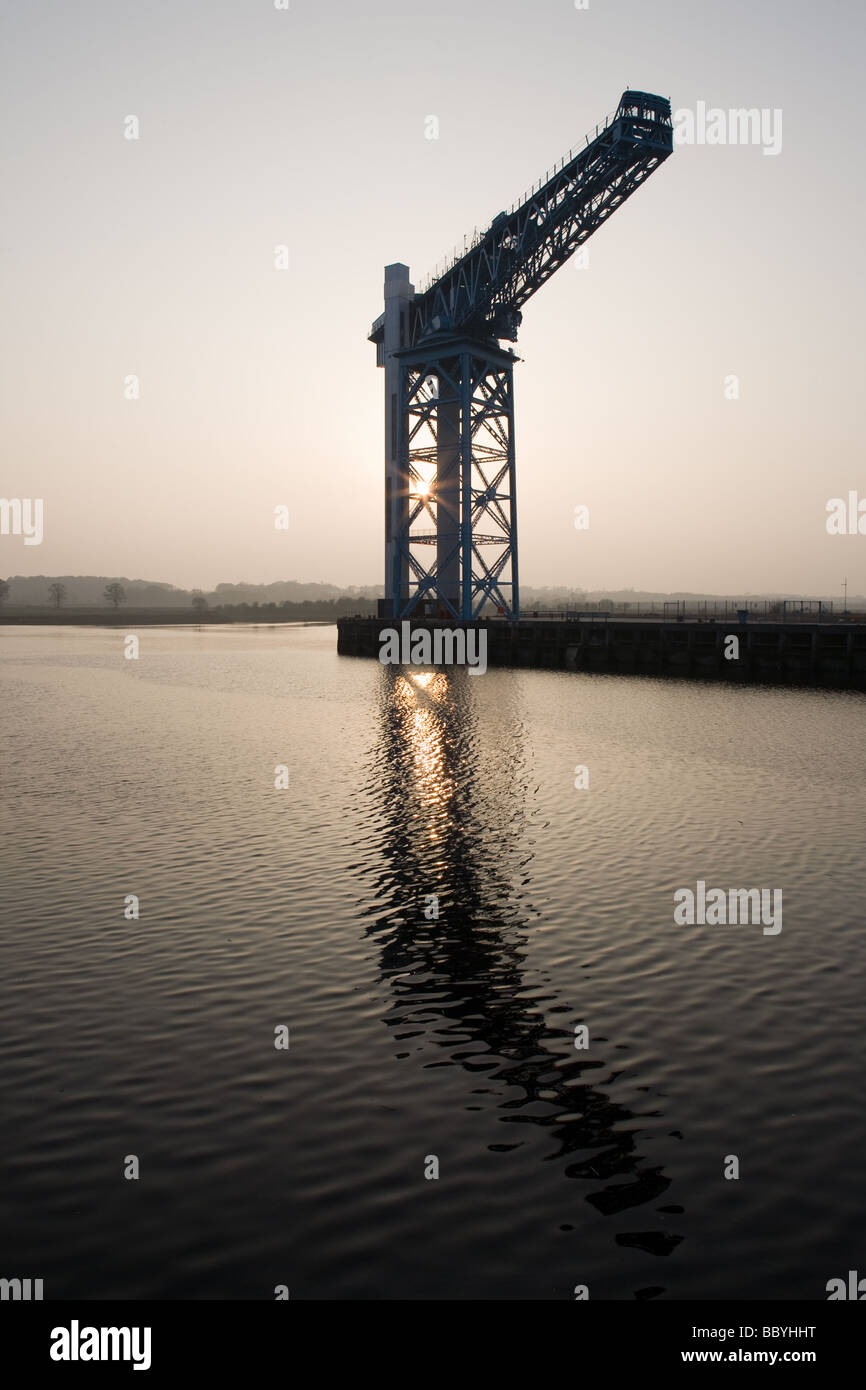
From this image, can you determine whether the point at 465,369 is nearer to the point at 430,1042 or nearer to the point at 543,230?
the point at 543,230

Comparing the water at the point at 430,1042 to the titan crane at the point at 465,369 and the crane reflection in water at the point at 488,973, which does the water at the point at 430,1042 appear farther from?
the titan crane at the point at 465,369

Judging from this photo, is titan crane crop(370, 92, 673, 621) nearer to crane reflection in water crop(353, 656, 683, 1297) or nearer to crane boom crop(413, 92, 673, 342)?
crane boom crop(413, 92, 673, 342)

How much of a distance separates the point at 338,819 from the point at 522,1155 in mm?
13373

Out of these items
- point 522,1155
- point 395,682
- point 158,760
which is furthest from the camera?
point 395,682

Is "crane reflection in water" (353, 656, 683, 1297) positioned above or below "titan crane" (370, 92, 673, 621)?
below

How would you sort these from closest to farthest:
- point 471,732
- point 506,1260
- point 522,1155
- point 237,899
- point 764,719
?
point 506,1260
point 522,1155
point 237,899
point 471,732
point 764,719

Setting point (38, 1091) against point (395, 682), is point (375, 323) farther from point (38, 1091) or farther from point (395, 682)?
point (38, 1091)

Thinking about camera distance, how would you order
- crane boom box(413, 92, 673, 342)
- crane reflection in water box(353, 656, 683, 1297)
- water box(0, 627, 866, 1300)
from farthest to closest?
crane boom box(413, 92, 673, 342)
crane reflection in water box(353, 656, 683, 1297)
water box(0, 627, 866, 1300)

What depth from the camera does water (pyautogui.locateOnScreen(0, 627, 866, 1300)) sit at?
22.0ft

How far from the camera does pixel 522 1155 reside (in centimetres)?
784

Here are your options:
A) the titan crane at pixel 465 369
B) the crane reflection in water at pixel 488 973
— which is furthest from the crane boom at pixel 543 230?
the crane reflection in water at pixel 488 973

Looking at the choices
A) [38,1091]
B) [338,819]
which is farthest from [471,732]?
[38,1091]

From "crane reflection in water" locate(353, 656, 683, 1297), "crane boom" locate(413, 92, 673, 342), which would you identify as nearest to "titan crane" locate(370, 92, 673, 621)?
"crane boom" locate(413, 92, 673, 342)

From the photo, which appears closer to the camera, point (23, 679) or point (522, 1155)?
point (522, 1155)
